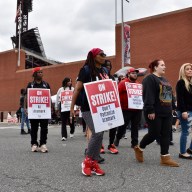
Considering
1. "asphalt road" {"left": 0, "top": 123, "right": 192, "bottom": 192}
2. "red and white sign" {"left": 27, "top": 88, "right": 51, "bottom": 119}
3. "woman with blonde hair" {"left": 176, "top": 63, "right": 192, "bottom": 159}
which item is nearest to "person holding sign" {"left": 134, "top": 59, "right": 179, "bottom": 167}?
"asphalt road" {"left": 0, "top": 123, "right": 192, "bottom": 192}

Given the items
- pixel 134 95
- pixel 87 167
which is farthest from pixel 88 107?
pixel 134 95

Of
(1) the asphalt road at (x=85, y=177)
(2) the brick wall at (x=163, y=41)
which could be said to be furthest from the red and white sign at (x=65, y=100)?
(2) the brick wall at (x=163, y=41)

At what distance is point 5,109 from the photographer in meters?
46.8

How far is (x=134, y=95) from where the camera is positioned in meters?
8.48

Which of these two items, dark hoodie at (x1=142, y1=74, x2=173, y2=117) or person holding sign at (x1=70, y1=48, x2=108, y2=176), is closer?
person holding sign at (x1=70, y1=48, x2=108, y2=176)

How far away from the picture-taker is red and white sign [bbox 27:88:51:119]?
25.5 ft

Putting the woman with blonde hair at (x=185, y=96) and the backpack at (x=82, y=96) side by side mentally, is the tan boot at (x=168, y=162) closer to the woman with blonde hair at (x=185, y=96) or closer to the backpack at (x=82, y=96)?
the woman with blonde hair at (x=185, y=96)

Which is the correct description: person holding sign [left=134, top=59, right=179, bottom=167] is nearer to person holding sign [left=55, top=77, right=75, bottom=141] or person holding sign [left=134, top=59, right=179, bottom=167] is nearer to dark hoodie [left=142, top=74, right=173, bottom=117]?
dark hoodie [left=142, top=74, right=173, bottom=117]

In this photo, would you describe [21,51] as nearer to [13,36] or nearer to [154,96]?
[13,36]

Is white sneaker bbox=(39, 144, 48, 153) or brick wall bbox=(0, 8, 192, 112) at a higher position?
brick wall bbox=(0, 8, 192, 112)

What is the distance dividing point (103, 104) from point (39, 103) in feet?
11.0

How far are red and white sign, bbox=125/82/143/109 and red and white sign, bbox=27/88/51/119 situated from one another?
73.3 inches

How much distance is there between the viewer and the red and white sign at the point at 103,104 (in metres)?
4.92

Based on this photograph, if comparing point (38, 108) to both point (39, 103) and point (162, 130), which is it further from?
point (162, 130)
